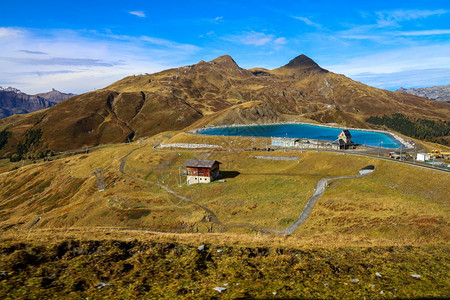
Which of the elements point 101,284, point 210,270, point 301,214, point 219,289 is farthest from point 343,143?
point 101,284

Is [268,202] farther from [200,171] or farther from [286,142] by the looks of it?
[286,142]

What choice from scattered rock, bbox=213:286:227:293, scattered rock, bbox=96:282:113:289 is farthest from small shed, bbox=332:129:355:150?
scattered rock, bbox=96:282:113:289

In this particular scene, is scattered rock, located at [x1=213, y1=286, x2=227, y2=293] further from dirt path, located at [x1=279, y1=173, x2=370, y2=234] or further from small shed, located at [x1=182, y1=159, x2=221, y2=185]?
small shed, located at [x1=182, y1=159, x2=221, y2=185]

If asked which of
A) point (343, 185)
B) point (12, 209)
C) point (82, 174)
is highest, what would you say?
point (343, 185)

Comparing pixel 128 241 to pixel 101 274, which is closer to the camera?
pixel 101 274

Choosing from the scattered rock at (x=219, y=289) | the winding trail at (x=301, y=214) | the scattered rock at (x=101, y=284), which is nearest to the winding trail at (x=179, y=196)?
the winding trail at (x=301, y=214)

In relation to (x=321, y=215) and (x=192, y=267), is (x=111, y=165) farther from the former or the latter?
(x=192, y=267)

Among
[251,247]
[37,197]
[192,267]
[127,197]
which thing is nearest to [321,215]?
[251,247]
